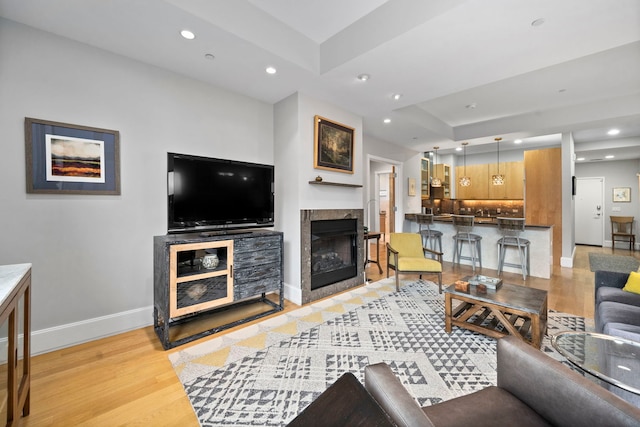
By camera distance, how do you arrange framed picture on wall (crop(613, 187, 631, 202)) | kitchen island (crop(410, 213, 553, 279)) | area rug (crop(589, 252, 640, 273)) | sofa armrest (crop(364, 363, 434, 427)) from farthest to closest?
framed picture on wall (crop(613, 187, 631, 202))
kitchen island (crop(410, 213, 553, 279))
area rug (crop(589, 252, 640, 273))
sofa armrest (crop(364, 363, 434, 427))

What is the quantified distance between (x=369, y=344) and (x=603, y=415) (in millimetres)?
1603

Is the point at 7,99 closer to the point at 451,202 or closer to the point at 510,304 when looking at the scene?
the point at 510,304

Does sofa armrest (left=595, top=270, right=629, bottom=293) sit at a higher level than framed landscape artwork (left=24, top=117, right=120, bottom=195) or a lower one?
lower

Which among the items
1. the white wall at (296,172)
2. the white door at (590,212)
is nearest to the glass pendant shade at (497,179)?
the white door at (590,212)

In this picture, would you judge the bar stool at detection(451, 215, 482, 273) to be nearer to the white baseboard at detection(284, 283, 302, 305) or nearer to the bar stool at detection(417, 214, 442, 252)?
the bar stool at detection(417, 214, 442, 252)

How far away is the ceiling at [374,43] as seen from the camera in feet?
6.49

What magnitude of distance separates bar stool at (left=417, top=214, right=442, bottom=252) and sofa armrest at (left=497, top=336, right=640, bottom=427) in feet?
14.7

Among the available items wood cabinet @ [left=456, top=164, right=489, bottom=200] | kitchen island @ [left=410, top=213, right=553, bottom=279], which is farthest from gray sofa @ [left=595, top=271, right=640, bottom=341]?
wood cabinet @ [left=456, top=164, right=489, bottom=200]

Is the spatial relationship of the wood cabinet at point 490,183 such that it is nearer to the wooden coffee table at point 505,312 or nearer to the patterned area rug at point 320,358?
the patterned area rug at point 320,358

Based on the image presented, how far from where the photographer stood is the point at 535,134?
16.9 feet

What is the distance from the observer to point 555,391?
39.9 inches

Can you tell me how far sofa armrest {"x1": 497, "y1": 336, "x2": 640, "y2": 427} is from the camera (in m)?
0.86

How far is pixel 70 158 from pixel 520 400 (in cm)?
355

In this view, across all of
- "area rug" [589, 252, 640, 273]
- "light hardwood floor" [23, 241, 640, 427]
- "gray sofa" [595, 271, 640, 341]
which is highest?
"gray sofa" [595, 271, 640, 341]
